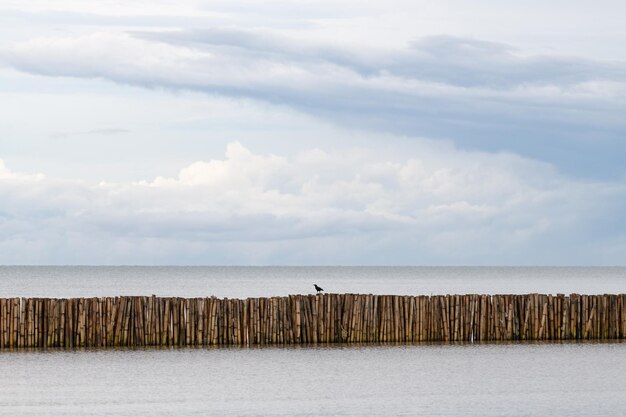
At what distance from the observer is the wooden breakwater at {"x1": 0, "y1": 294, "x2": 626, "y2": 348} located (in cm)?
2486

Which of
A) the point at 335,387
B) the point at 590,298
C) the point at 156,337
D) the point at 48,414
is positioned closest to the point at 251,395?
the point at 335,387

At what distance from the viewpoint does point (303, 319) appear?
25781mm

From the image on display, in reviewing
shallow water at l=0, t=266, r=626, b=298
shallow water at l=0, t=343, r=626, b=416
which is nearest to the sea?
shallow water at l=0, t=343, r=626, b=416

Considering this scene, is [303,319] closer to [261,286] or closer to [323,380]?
[323,380]

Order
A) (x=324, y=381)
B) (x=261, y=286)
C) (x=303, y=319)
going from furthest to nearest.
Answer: (x=261, y=286) → (x=303, y=319) → (x=324, y=381)

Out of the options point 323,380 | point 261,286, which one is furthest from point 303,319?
point 261,286

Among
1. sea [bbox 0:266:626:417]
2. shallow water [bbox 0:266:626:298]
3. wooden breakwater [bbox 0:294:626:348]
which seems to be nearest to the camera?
sea [bbox 0:266:626:417]

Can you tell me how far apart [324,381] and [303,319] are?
14.7 feet

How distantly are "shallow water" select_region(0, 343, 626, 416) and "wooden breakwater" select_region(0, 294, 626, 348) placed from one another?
426 mm

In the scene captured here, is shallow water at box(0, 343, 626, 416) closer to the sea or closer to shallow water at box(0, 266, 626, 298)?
the sea

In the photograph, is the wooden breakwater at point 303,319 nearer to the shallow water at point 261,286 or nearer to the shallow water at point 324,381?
the shallow water at point 324,381

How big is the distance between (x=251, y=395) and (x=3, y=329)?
24.0 feet

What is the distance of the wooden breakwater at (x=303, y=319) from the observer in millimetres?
24859

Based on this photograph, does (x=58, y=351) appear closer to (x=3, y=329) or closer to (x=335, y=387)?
(x=3, y=329)
